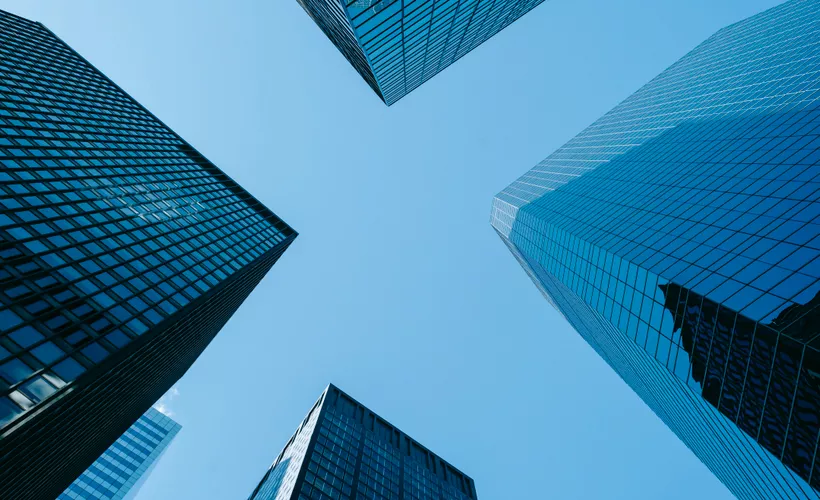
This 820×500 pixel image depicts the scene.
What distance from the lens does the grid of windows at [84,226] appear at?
19047 mm

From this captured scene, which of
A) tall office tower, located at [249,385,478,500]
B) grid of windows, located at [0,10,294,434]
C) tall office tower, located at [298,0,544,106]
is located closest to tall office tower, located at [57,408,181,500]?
tall office tower, located at [249,385,478,500]

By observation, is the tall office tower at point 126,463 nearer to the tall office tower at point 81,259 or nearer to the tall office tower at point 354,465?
the tall office tower at point 354,465

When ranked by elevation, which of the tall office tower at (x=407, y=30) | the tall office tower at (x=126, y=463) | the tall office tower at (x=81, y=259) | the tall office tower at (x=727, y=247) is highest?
the tall office tower at (x=407, y=30)

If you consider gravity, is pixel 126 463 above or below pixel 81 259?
below

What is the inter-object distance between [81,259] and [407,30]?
102ft

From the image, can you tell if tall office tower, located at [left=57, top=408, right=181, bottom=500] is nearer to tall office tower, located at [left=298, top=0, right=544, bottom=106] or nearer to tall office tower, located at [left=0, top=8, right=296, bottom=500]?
tall office tower, located at [left=0, top=8, right=296, bottom=500]

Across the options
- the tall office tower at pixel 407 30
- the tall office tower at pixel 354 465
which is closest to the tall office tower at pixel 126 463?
the tall office tower at pixel 354 465

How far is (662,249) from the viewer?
32656mm

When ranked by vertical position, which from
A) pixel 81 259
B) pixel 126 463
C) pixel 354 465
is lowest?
pixel 126 463

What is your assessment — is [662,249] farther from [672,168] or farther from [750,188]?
[672,168]

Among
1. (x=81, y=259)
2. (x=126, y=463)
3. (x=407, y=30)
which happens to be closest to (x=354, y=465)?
(x=81, y=259)

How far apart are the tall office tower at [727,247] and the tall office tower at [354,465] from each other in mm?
35312

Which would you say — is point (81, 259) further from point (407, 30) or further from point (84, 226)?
point (407, 30)

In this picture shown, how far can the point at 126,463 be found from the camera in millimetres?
90125
